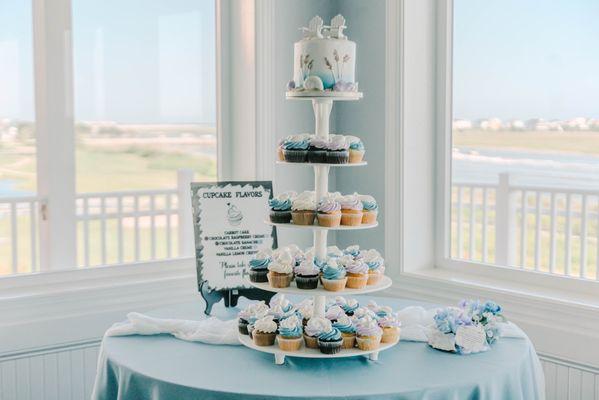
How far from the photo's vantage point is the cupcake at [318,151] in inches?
69.9

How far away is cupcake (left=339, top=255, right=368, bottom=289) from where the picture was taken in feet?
5.90

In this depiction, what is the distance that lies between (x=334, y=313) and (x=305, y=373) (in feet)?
0.62

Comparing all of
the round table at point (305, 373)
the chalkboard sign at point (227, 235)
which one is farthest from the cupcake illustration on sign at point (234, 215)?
the round table at point (305, 373)

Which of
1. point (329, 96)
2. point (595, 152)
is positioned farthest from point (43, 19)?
point (595, 152)

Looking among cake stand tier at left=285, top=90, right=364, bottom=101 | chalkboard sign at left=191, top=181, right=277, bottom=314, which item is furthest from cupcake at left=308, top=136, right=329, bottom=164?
chalkboard sign at left=191, top=181, right=277, bottom=314

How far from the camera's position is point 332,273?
1.76m

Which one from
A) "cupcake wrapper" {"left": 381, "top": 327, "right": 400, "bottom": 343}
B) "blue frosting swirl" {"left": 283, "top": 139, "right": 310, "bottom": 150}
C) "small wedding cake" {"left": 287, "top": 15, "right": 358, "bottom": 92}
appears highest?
"small wedding cake" {"left": 287, "top": 15, "right": 358, "bottom": 92}

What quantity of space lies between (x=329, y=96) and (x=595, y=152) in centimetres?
164

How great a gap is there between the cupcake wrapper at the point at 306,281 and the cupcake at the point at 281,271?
3 cm

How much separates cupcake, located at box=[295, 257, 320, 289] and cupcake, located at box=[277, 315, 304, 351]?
9 cm

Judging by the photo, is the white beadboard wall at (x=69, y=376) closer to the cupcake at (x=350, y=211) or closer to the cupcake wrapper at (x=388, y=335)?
the cupcake wrapper at (x=388, y=335)

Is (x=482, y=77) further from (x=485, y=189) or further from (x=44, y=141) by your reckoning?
(x=44, y=141)

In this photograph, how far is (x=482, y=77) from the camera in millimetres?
3256

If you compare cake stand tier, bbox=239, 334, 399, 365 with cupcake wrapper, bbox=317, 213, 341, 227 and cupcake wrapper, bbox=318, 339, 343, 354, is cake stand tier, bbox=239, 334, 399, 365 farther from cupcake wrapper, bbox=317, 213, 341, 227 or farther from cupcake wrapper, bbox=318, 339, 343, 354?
cupcake wrapper, bbox=317, 213, 341, 227
